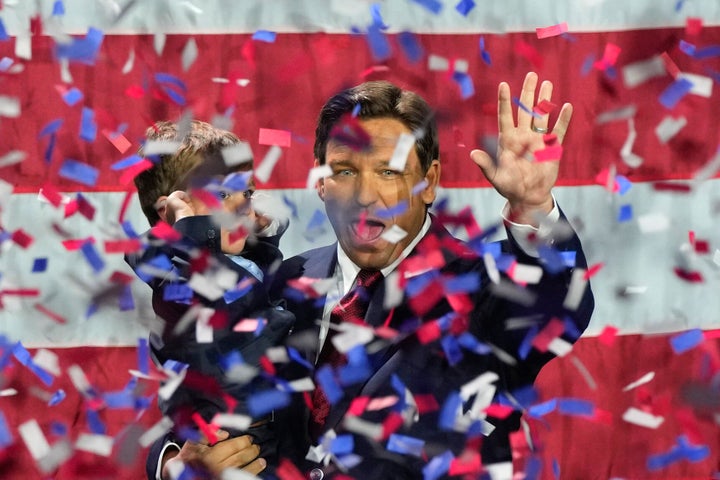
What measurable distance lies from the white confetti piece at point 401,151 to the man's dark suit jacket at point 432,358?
4.6 inches

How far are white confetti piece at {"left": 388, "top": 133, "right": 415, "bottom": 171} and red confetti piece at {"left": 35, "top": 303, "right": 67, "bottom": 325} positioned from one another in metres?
0.72

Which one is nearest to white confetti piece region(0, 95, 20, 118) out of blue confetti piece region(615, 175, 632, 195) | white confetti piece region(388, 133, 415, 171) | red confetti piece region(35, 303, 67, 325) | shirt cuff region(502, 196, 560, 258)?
red confetti piece region(35, 303, 67, 325)

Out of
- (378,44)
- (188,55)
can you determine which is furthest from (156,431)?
(378,44)

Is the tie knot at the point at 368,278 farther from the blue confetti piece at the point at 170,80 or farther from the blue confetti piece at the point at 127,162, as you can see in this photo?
the blue confetti piece at the point at 170,80

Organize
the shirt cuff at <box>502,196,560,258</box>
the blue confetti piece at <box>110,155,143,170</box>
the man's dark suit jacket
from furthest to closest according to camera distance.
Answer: the blue confetti piece at <box>110,155,143,170</box>, the man's dark suit jacket, the shirt cuff at <box>502,196,560,258</box>

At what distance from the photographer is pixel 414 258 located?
1.57 metres

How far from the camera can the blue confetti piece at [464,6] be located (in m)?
1.87

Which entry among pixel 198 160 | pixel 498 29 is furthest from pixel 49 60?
pixel 498 29

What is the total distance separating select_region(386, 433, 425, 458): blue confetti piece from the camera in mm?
1513

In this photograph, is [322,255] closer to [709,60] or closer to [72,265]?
[72,265]

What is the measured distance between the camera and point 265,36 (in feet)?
6.21

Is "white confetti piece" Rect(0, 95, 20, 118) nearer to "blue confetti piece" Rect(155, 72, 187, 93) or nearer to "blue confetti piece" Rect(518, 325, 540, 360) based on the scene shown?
"blue confetti piece" Rect(155, 72, 187, 93)

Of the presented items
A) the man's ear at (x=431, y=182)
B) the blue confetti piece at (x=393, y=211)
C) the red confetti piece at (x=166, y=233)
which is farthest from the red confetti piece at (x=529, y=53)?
the red confetti piece at (x=166, y=233)

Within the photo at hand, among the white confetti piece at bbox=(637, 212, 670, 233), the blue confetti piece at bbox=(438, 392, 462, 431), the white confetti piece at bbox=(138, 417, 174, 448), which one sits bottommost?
the white confetti piece at bbox=(138, 417, 174, 448)
